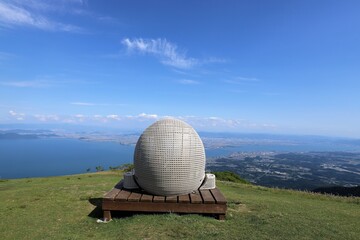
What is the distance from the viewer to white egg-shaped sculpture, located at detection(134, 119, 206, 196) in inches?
400

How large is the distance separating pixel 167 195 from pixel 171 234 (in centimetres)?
235

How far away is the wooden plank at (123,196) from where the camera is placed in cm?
970

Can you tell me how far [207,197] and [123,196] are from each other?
3.12 metres

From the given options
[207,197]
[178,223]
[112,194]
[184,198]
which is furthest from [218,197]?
[112,194]

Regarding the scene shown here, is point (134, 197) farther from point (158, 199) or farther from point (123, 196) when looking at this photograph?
point (158, 199)

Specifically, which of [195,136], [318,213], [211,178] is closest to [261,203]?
[318,213]

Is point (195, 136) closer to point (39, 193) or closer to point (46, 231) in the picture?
point (46, 231)

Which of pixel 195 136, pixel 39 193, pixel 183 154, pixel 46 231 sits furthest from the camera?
pixel 39 193

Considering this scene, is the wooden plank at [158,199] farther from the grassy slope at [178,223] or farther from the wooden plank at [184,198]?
the wooden plank at [184,198]

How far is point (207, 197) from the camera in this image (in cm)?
1016

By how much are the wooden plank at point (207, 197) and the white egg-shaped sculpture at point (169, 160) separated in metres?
0.45

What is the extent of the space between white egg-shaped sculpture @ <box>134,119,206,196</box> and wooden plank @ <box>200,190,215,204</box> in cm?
45

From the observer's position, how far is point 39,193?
14.8 metres

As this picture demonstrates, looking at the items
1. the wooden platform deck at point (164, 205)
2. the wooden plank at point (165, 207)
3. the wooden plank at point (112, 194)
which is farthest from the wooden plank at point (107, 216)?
the wooden plank at point (112, 194)
